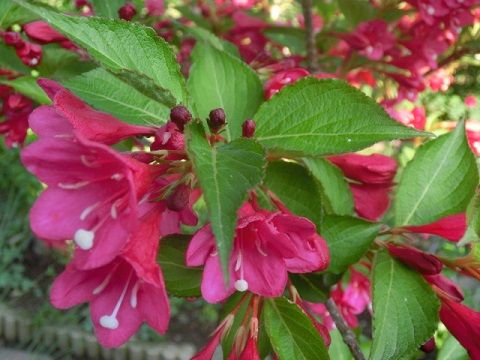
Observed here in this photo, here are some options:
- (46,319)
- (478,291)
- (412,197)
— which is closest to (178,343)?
(46,319)

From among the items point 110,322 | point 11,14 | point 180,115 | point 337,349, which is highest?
point 180,115

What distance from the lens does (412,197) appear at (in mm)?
845

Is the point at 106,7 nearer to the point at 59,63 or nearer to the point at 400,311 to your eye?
the point at 59,63

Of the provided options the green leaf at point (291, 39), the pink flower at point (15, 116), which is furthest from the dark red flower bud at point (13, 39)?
the green leaf at point (291, 39)

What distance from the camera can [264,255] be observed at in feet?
2.11

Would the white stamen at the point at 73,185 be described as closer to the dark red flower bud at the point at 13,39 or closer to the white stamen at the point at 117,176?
the white stamen at the point at 117,176

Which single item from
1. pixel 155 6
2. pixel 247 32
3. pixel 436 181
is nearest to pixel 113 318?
pixel 436 181

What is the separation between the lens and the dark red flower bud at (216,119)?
1.98 ft

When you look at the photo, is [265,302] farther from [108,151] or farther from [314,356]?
[108,151]

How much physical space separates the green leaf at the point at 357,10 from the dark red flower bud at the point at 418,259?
2.50ft

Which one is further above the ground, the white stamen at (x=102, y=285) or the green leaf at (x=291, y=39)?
the white stamen at (x=102, y=285)

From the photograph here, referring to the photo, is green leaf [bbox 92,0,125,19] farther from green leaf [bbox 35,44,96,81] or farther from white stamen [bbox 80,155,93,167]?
white stamen [bbox 80,155,93,167]

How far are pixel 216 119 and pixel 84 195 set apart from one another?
147mm

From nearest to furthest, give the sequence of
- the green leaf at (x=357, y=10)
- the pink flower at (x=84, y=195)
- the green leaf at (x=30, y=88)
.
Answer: the pink flower at (x=84, y=195) < the green leaf at (x=30, y=88) < the green leaf at (x=357, y=10)
